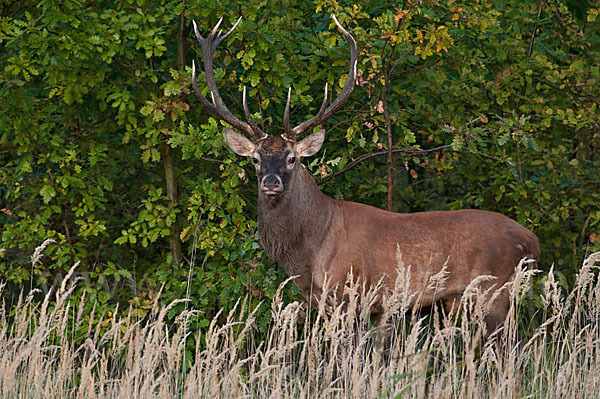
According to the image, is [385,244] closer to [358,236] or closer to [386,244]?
[386,244]

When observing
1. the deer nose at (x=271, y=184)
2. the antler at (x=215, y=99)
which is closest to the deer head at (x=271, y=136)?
the antler at (x=215, y=99)

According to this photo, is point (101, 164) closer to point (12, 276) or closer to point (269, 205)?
point (12, 276)

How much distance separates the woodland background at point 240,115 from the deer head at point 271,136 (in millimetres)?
203

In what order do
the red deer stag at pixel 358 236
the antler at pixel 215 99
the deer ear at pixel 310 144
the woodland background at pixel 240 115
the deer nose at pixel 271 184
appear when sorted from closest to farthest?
the deer nose at pixel 271 184
the red deer stag at pixel 358 236
the antler at pixel 215 99
the deer ear at pixel 310 144
the woodland background at pixel 240 115

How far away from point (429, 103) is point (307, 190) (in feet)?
6.43

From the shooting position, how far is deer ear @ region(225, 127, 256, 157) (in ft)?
20.4

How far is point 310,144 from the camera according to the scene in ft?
20.7

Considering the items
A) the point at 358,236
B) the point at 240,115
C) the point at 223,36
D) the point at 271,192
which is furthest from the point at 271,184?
the point at 240,115

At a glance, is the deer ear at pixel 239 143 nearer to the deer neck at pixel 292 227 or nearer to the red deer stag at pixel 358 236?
the red deer stag at pixel 358 236

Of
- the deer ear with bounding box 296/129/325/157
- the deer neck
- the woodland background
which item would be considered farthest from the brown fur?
the woodland background

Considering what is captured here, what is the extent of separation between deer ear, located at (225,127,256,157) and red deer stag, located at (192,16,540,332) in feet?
0.03

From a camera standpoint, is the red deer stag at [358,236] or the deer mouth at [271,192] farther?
the red deer stag at [358,236]

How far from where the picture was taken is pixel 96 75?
670 cm

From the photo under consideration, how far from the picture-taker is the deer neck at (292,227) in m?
6.07
